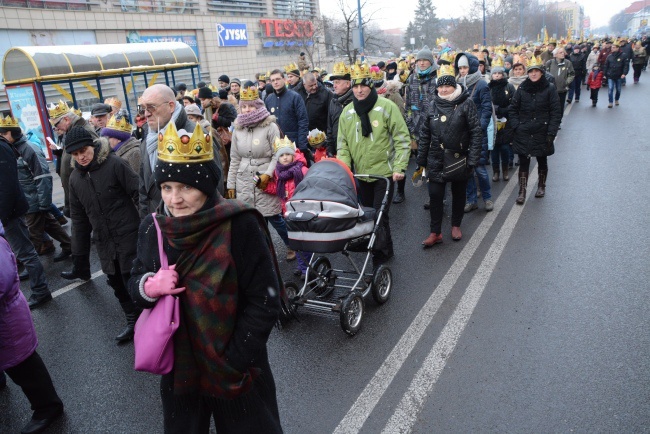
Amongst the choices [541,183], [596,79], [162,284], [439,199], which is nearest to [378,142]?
[439,199]

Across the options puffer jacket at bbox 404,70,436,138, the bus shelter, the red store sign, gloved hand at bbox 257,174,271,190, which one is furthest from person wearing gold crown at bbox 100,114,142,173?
the red store sign

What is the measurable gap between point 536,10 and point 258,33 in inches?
2062

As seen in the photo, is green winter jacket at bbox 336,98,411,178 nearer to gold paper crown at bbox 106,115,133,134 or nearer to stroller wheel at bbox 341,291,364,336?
stroller wheel at bbox 341,291,364,336

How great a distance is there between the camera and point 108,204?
4535 mm

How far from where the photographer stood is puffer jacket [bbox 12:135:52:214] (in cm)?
679

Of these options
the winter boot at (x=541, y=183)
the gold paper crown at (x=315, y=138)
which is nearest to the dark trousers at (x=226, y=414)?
the gold paper crown at (x=315, y=138)

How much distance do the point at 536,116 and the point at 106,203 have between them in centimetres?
636

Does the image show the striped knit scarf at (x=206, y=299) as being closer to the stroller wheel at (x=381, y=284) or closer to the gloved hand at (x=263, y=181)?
the stroller wheel at (x=381, y=284)

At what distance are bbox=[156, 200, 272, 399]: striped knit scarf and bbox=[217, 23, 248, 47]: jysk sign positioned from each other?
125 feet

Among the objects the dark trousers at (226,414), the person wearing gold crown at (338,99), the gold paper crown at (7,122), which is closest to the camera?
the dark trousers at (226,414)

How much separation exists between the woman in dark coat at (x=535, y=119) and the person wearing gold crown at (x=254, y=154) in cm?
417

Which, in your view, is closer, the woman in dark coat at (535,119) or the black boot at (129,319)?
the black boot at (129,319)

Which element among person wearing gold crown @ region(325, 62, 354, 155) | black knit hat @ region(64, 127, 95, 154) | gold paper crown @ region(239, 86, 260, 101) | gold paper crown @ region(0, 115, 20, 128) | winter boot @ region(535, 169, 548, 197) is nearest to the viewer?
black knit hat @ region(64, 127, 95, 154)

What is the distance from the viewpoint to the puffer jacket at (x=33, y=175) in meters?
6.79
